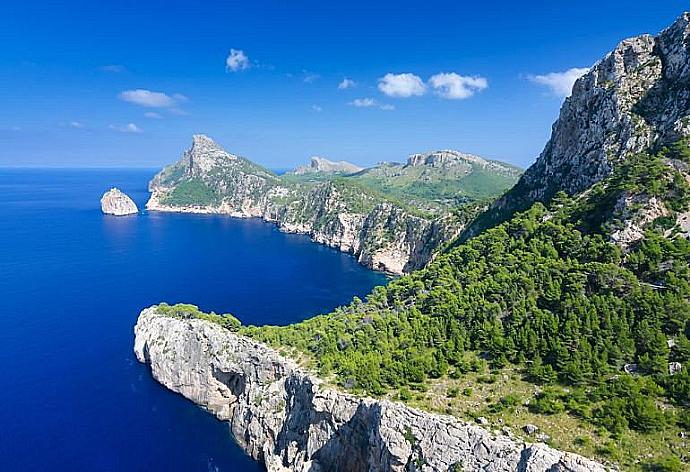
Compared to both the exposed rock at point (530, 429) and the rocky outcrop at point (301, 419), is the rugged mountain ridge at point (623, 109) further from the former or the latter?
the rocky outcrop at point (301, 419)

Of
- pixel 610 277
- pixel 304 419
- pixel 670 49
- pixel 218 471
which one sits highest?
pixel 670 49

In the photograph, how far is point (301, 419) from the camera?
56906 millimetres

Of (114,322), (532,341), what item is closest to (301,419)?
(532,341)

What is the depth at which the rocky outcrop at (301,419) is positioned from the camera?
39844 millimetres

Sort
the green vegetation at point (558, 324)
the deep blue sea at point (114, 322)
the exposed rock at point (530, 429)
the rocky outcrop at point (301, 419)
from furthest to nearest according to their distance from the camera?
the deep blue sea at point (114, 322)
the green vegetation at point (558, 324)
the rocky outcrop at point (301, 419)
the exposed rock at point (530, 429)

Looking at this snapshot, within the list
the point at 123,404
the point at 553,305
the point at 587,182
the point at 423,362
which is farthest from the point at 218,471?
the point at 587,182

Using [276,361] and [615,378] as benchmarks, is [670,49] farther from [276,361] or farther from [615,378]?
[276,361]

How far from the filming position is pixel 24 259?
6107 inches

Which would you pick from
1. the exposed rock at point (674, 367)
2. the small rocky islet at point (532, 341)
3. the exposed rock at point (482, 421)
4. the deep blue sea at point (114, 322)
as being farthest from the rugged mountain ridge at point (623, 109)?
the deep blue sea at point (114, 322)

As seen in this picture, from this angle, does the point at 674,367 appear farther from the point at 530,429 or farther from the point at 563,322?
the point at 530,429

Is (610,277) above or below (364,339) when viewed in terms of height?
above

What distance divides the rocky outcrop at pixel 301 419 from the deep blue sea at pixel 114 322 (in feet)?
13.2

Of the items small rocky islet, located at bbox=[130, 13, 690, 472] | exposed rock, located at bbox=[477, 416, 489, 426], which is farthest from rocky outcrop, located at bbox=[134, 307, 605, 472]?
exposed rock, located at bbox=[477, 416, 489, 426]

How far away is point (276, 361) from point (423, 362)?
70.8 feet
